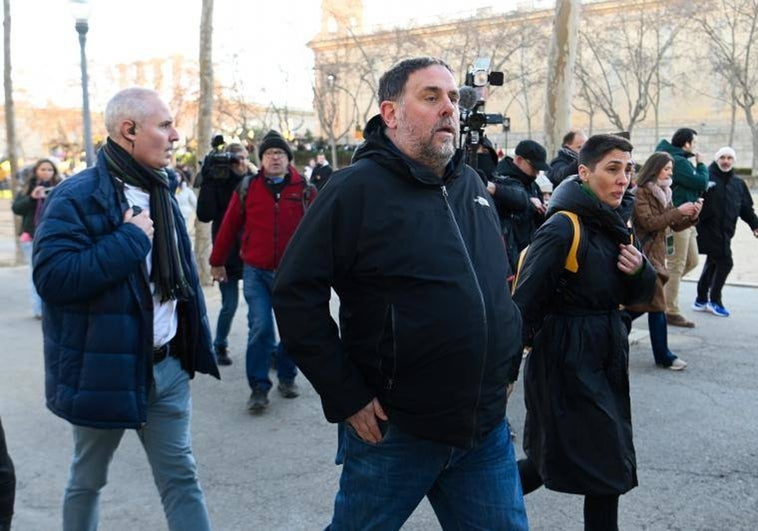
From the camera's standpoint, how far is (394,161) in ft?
7.30

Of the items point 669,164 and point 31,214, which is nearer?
point 669,164

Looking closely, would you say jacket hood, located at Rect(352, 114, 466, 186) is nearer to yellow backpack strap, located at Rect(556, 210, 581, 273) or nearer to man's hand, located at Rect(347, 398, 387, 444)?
man's hand, located at Rect(347, 398, 387, 444)

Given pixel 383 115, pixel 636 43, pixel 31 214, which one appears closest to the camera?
pixel 383 115

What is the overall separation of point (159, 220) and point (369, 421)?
1.29 meters

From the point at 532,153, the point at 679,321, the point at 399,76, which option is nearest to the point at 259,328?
the point at 532,153

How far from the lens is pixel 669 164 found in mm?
6605

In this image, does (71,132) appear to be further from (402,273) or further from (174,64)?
(402,273)

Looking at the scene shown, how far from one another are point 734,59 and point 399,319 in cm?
3661

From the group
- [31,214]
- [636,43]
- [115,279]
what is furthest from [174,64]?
[115,279]

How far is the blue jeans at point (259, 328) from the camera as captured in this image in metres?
5.44

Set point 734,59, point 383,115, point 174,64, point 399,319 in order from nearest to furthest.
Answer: point 399,319
point 383,115
point 734,59
point 174,64

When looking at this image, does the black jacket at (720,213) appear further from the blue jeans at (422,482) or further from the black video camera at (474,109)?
the blue jeans at (422,482)

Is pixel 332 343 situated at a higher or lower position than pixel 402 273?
lower

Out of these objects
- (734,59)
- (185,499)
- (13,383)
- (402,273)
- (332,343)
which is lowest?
(13,383)
